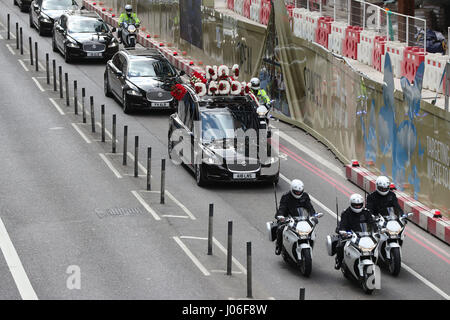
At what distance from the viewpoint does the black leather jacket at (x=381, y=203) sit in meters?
18.0

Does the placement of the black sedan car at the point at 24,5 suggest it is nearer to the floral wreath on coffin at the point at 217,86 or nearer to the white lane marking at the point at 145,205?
the floral wreath on coffin at the point at 217,86

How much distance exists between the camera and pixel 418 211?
20.5 meters

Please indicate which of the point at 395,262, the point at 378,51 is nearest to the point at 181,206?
the point at 395,262

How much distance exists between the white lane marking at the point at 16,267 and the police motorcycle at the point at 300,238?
4.31 metres

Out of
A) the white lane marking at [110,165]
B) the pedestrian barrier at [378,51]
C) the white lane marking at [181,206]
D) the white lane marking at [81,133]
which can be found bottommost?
the white lane marking at [181,206]

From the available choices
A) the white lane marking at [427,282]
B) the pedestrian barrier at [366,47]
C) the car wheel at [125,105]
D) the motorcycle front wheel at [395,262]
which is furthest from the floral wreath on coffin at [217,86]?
the motorcycle front wheel at [395,262]

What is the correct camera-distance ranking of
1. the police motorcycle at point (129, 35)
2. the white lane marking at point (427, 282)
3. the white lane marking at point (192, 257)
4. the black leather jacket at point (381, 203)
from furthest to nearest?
the police motorcycle at point (129, 35), the black leather jacket at point (381, 203), the white lane marking at point (192, 257), the white lane marking at point (427, 282)

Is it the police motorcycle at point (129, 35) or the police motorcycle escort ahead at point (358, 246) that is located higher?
the police motorcycle at point (129, 35)

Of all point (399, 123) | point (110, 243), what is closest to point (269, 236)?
point (110, 243)

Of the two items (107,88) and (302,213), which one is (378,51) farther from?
(302,213)

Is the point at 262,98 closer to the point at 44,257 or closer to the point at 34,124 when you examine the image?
the point at 34,124

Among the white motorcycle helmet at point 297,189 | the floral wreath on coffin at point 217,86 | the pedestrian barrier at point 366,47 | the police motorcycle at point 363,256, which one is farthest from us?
the pedestrian barrier at point 366,47

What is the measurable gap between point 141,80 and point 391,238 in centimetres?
1396

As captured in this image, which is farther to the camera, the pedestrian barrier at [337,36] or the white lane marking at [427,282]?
the pedestrian barrier at [337,36]
